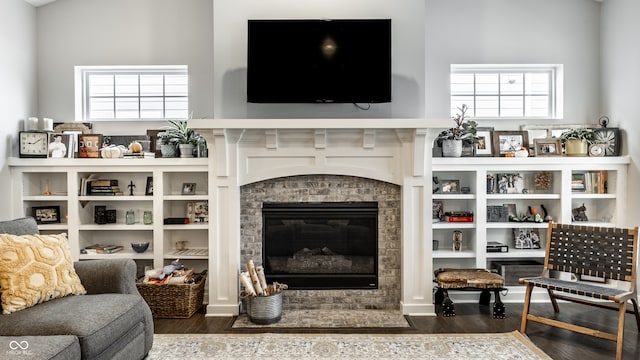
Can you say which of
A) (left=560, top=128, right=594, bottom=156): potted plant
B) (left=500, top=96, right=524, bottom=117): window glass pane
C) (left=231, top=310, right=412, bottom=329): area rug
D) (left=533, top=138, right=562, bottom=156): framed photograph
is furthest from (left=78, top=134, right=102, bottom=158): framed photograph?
(left=560, top=128, right=594, bottom=156): potted plant

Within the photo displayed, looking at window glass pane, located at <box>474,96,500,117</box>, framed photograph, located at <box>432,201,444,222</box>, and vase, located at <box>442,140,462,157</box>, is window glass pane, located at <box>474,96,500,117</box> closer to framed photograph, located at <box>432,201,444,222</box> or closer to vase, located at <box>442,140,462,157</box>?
vase, located at <box>442,140,462,157</box>

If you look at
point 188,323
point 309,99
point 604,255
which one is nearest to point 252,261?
point 188,323

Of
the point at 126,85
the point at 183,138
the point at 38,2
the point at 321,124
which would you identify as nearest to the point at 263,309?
the point at 321,124

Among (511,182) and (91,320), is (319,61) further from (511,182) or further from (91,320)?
(91,320)

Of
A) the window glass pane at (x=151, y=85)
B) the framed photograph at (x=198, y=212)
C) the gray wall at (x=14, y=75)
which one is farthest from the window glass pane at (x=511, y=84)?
the gray wall at (x=14, y=75)

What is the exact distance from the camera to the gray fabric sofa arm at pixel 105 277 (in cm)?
277

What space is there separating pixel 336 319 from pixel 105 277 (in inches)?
71.2

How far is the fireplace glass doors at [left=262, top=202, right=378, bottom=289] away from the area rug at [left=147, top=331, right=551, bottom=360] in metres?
0.73

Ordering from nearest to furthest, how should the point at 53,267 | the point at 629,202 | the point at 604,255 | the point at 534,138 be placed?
the point at 53,267 < the point at 604,255 < the point at 629,202 < the point at 534,138

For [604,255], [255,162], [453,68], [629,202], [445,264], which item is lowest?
[445,264]

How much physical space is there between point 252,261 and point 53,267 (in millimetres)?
1581

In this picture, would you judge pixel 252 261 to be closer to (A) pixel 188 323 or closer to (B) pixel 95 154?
(A) pixel 188 323

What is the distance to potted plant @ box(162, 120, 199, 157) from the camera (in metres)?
4.08

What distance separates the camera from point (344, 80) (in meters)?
3.79
